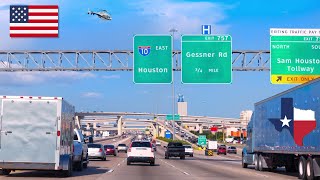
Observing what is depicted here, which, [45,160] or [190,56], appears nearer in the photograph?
[45,160]

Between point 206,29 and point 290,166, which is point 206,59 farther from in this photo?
point 290,166

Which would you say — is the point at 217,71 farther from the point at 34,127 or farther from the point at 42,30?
the point at 34,127

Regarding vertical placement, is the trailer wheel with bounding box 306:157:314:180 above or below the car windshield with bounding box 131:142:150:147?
below

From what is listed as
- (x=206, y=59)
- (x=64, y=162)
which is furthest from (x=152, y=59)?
(x=64, y=162)

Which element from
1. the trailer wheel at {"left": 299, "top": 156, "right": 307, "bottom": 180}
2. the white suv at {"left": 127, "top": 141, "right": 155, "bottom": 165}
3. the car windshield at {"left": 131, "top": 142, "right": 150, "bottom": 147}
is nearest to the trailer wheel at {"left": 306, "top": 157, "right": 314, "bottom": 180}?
the trailer wheel at {"left": 299, "top": 156, "right": 307, "bottom": 180}

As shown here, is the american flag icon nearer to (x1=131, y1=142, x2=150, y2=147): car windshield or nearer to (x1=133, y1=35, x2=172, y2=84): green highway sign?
(x1=131, y1=142, x2=150, y2=147): car windshield

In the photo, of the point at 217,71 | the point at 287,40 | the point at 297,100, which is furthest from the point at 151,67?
the point at 297,100
